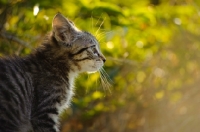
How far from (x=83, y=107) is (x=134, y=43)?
132 cm

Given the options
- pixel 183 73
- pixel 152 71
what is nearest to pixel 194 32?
pixel 183 73

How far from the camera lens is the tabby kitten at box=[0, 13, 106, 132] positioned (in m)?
4.81

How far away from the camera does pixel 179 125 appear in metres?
7.80

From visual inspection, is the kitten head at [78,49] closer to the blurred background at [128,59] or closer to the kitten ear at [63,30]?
the kitten ear at [63,30]

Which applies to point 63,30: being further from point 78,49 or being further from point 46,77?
point 46,77

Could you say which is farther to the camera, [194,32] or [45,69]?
[194,32]

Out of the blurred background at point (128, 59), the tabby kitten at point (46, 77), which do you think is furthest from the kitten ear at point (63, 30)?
the blurred background at point (128, 59)

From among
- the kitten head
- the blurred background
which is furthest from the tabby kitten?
the blurred background

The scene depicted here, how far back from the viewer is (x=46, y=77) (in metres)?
5.12

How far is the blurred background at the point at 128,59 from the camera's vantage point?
6598 millimetres

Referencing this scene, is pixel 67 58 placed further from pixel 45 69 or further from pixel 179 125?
pixel 179 125

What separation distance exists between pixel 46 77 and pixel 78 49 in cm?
38

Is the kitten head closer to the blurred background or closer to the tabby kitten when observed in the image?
the tabby kitten

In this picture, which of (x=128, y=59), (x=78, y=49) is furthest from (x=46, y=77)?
(x=128, y=59)
